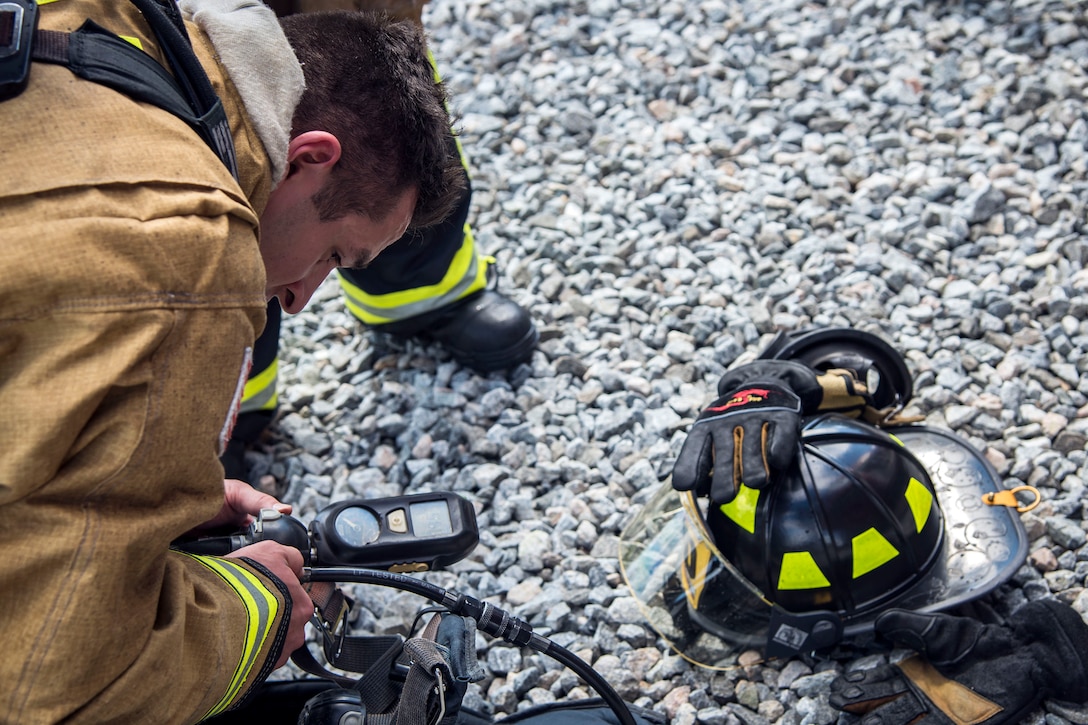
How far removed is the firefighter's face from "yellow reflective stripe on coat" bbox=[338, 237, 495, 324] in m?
1.09

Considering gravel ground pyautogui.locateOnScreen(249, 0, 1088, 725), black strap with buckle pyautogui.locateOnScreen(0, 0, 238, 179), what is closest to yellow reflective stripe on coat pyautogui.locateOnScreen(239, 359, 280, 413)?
gravel ground pyautogui.locateOnScreen(249, 0, 1088, 725)

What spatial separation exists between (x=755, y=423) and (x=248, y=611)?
1.11 meters

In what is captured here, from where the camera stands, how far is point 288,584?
1.67m

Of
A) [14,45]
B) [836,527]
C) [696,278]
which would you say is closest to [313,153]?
[14,45]

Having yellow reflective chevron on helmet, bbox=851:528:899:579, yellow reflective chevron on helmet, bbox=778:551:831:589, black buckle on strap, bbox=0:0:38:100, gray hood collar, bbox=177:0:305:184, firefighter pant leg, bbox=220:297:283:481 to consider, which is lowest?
firefighter pant leg, bbox=220:297:283:481

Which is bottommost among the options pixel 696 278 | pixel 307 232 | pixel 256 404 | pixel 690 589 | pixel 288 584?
pixel 256 404

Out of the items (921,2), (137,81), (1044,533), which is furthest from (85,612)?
(921,2)

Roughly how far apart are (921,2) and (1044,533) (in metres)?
2.53

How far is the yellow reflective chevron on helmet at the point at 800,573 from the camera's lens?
2.01 meters

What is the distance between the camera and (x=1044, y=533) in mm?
2328

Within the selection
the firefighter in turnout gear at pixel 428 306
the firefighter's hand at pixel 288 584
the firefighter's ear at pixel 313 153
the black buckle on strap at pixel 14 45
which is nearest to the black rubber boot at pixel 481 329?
the firefighter in turnout gear at pixel 428 306

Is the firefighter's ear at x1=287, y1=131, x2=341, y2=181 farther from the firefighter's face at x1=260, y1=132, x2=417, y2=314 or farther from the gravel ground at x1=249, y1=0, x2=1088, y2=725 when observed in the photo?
the gravel ground at x1=249, y1=0, x2=1088, y2=725

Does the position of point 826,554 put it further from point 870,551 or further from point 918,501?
point 918,501

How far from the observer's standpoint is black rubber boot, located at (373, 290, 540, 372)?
288 cm
